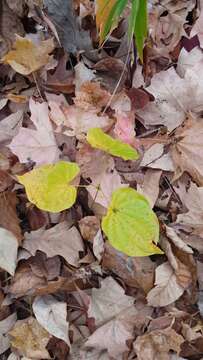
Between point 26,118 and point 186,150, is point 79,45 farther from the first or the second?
point 186,150

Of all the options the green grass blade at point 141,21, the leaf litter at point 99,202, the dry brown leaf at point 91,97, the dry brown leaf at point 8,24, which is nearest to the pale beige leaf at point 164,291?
the leaf litter at point 99,202

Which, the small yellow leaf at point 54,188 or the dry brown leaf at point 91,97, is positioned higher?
the dry brown leaf at point 91,97

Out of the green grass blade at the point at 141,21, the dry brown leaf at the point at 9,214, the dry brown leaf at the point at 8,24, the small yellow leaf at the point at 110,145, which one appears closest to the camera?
the green grass blade at the point at 141,21

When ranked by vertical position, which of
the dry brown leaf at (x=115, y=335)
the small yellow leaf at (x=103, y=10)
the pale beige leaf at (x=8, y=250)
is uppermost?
the small yellow leaf at (x=103, y=10)

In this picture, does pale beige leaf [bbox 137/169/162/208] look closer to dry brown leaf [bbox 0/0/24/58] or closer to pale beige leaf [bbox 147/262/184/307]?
pale beige leaf [bbox 147/262/184/307]

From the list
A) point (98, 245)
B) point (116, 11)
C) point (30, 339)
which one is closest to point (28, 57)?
point (116, 11)

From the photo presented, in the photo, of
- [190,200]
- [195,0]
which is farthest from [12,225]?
[195,0]

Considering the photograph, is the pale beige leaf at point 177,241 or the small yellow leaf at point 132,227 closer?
the small yellow leaf at point 132,227

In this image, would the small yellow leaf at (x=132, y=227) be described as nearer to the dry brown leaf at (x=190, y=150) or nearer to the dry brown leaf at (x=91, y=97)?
the dry brown leaf at (x=190, y=150)
